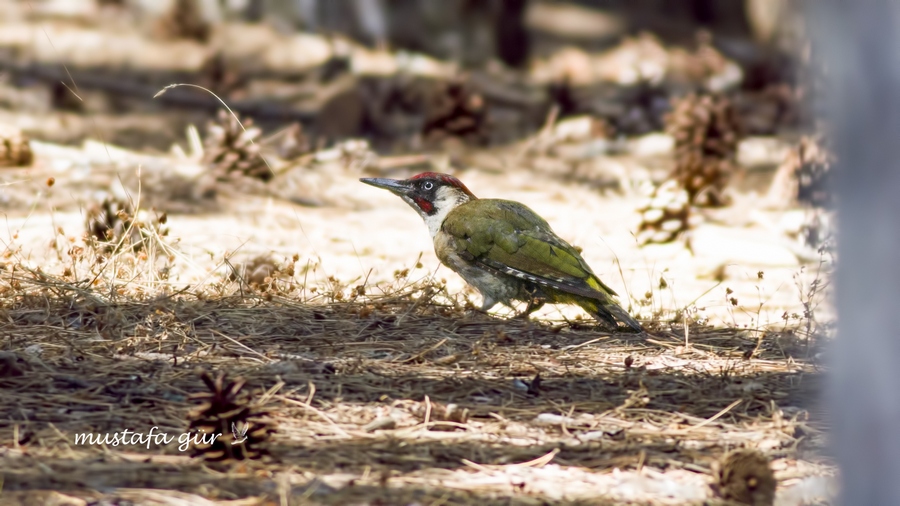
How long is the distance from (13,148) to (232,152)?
157 cm

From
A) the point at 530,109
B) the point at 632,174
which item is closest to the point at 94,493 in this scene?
the point at 632,174

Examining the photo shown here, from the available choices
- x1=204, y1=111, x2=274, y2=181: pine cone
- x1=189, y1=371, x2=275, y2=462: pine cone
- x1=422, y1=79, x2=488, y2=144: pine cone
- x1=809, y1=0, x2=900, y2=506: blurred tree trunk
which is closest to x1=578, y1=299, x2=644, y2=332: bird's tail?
x1=189, y1=371, x2=275, y2=462: pine cone

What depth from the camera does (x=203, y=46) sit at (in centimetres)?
1153

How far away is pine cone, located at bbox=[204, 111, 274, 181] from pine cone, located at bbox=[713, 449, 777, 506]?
5639mm

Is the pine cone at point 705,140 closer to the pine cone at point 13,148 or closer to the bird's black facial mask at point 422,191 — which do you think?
the bird's black facial mask at point 422,191

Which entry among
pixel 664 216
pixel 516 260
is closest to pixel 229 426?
pixel 516 260

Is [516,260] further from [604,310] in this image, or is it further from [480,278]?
[604,310]

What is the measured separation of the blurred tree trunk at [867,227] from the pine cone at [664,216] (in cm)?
484

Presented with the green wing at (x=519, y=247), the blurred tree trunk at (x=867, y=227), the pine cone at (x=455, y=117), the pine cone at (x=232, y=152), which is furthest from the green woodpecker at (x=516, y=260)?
the pine cone at (x=455, y=117)

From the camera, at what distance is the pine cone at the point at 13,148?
23.4 feet

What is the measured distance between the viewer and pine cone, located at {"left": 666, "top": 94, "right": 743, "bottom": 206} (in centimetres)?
802

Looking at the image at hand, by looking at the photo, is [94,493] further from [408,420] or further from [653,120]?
[653,120]

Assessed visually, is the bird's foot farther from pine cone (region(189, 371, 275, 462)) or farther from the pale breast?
pine cone (region(189, 371, 275, 462))

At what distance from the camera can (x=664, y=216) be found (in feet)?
22.4
